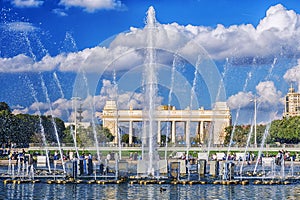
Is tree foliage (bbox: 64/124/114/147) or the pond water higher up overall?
tree foliage (bbox: 64/124/114/147)

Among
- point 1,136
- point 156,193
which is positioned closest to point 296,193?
point 156,193

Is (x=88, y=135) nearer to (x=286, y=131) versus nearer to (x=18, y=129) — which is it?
(x=18, y=129)

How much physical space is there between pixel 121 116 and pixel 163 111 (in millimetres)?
15110

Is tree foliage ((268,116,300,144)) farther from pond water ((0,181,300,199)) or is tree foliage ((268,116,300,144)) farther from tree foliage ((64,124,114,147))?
pond water ((0,181,300,199))

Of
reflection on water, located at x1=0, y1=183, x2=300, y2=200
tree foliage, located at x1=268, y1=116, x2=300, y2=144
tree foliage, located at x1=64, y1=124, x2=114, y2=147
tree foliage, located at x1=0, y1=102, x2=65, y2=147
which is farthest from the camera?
tree foliage, located at x1=64, y1=124, x2=114, y2=147

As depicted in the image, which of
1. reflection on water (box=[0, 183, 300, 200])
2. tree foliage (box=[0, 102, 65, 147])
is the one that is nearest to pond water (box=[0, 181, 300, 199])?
reflection on water (box=[0, 183, 300, 200])

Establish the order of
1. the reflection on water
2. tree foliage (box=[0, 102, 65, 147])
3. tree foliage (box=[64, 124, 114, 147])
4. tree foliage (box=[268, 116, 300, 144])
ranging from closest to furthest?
the reflection on water
tree foliage (box=[0, 102, 65, 147])
tree foliage (box=[268, 116, 300, 144])
tree foliage (box=[64, 124, 114, 147])

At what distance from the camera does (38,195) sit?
3120 centimetres

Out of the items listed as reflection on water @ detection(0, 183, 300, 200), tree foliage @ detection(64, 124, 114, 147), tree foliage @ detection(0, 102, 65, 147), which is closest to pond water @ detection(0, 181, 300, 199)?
reflection on water @ detection(0, 183, 300, 200)

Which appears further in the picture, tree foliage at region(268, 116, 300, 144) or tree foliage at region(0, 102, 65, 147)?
tree foliage at region(268, 116, 300, 144)

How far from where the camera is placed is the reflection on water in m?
30.8

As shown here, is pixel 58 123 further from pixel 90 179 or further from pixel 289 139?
pixel 90 179

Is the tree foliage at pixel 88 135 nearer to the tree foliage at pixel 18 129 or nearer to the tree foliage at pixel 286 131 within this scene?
the tree foliage at pixel 18 129

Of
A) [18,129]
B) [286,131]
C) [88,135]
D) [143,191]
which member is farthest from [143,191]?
Result: [88,135]
